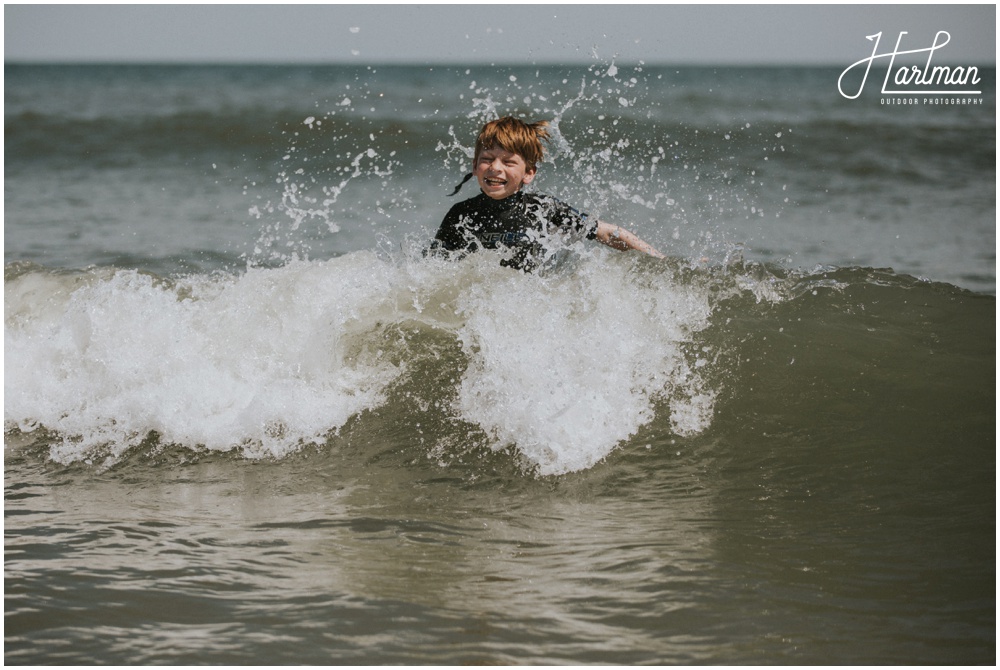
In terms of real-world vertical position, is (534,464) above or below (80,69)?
below

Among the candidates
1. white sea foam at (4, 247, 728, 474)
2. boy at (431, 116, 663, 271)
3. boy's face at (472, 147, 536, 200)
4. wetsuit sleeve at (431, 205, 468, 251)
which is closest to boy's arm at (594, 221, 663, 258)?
boy at (431, 116, 663, 271)

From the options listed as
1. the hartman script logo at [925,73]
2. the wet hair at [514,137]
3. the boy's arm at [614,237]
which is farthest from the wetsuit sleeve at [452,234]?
the hartman script logo at [925,73]

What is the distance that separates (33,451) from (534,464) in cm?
206

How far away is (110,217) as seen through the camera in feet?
27.8

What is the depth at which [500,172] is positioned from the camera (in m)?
4.32

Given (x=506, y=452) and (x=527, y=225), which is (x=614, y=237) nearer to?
(x=527, y=225)

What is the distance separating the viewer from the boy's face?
432 cm

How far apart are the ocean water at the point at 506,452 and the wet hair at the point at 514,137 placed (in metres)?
0.39

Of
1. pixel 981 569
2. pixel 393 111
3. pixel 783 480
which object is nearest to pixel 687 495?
pixel 783 480

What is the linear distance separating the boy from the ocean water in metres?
0.12

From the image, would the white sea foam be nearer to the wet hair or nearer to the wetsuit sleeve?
the wetsuit sleeve

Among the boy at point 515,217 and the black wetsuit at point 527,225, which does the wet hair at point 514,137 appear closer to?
the boy at point 515,217

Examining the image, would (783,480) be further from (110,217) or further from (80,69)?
(80,69)

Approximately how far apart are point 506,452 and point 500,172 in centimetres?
140
